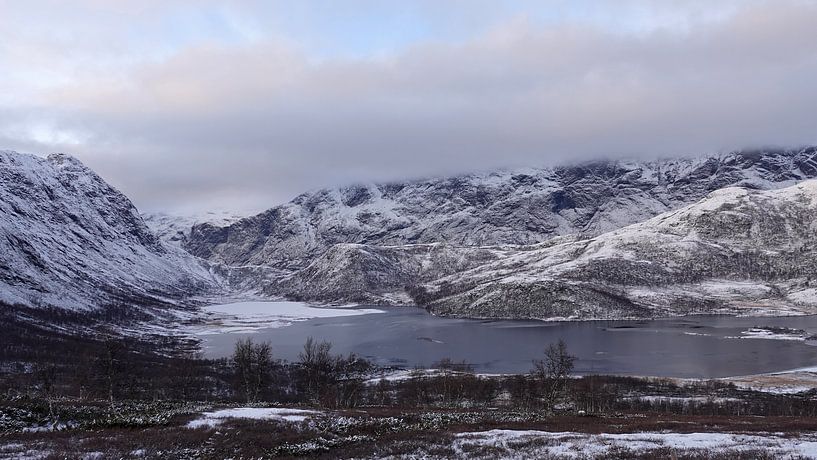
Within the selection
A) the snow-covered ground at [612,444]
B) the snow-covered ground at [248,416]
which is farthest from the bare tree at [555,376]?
the snow-covered ground at [612,444]

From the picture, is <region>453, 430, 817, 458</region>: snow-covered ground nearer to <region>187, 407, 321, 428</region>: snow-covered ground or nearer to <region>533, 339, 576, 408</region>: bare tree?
<region>187, 407, 321, 428</region>: snow-covered ground

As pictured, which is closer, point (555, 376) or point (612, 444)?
point (612, 444)

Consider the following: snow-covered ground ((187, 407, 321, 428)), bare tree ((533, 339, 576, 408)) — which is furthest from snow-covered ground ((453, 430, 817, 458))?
bare tree ((533, 339, 576, 408))

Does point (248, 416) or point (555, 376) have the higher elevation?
point (248, 416)

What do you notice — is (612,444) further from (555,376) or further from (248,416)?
(555,376)

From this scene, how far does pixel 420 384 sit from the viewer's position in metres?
129

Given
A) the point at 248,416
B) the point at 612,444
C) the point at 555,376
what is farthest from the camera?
the point at 555,376

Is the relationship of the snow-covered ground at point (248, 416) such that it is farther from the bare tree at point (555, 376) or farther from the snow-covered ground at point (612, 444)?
the bare tree at point (555, 376)

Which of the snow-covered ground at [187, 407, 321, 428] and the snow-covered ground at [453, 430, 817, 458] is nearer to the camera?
the snow-covered ground at [453, 430, 817, 458]

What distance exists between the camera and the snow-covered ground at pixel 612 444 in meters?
29.3

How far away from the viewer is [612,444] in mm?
32094

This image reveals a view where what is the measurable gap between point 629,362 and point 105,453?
165288 mm

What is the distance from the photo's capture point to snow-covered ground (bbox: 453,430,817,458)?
29.3 metres

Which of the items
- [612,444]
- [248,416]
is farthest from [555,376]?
[612,444]
